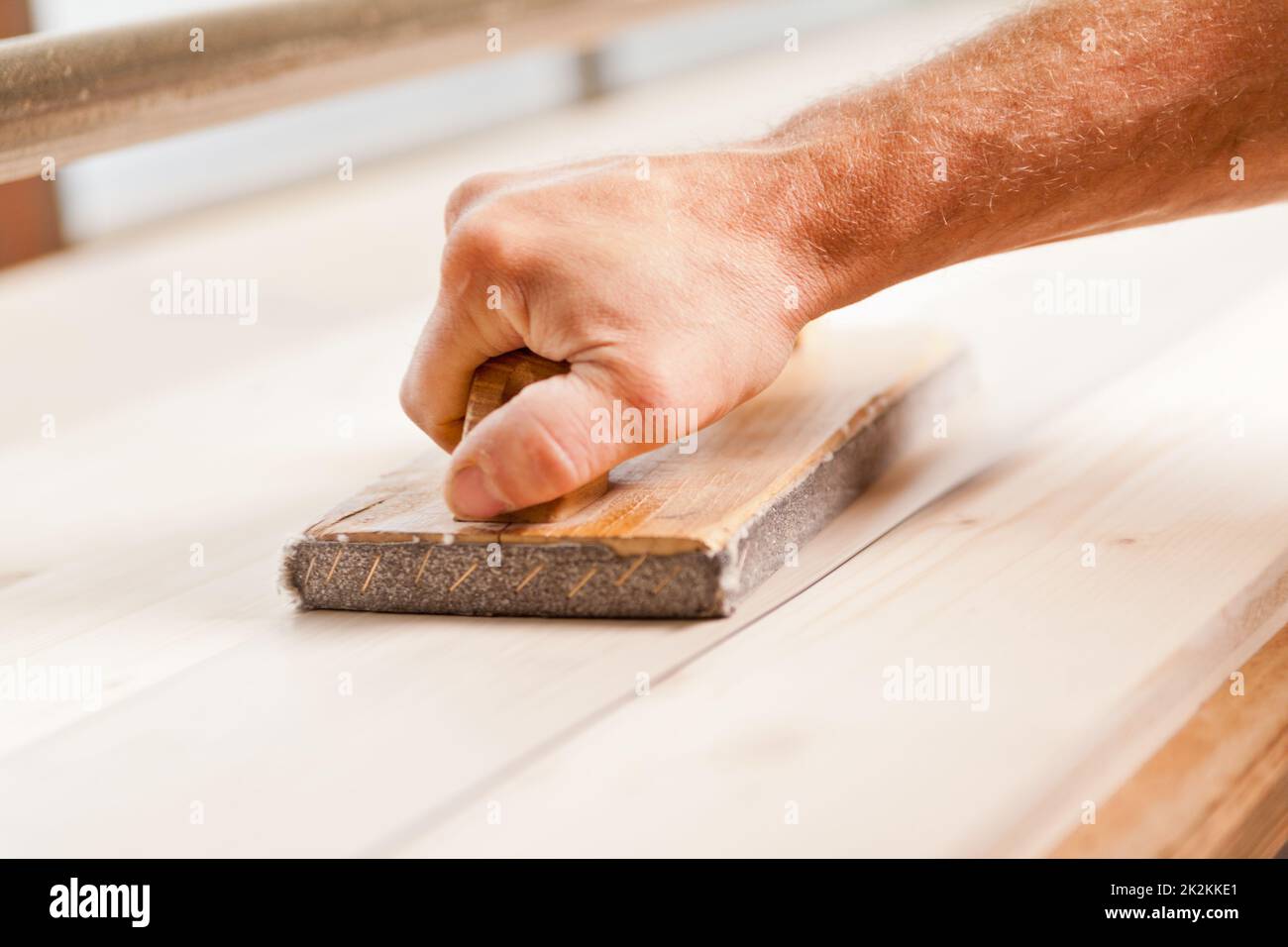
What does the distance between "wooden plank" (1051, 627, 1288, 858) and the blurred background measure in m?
1.38

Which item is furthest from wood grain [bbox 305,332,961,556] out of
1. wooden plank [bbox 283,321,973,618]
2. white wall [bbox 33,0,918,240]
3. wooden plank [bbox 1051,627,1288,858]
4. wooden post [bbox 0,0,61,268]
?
wooden post [bbox 0,0,61,268]

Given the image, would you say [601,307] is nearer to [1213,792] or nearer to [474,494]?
[474,494]

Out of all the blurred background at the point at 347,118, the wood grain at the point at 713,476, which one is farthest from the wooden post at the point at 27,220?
the wood grain at the point at 713,476

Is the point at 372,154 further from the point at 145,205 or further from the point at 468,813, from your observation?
the point at 468,813

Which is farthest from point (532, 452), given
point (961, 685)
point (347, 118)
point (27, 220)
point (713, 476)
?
point (347, 118)

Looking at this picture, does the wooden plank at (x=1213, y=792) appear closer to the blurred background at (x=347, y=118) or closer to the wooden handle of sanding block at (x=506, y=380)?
the wooden handle of sanding block at (x=506, y=380)

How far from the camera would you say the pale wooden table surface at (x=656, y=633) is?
2.07ft

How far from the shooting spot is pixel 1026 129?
96 centimetres

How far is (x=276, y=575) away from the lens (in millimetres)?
931

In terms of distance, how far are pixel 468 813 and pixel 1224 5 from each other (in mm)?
751

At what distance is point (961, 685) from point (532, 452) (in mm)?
287

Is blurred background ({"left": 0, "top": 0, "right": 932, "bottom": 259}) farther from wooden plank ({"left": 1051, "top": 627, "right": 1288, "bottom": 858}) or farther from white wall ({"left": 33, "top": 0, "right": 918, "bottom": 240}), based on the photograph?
wooden plank ({"left": 1051, "top": 627, "right": 1288, "bottom": 858})

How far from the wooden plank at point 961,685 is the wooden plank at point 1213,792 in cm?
1

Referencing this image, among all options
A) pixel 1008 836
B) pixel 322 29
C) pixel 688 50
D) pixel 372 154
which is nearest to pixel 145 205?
pixel 372 154
